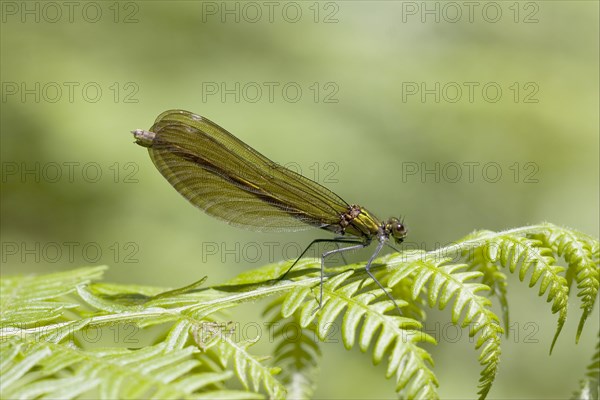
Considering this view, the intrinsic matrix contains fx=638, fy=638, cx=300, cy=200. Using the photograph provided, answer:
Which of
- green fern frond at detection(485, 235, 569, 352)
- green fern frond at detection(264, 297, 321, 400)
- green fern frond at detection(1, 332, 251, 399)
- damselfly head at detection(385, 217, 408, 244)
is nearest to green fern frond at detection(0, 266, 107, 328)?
green fern frond at detection(1, 332, 251, 399)

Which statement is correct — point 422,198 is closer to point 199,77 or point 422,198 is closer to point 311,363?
point 199,77

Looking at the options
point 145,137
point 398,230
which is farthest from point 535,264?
point 145,137

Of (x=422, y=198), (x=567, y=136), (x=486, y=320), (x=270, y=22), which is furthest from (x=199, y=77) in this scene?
(x=486, y=320)

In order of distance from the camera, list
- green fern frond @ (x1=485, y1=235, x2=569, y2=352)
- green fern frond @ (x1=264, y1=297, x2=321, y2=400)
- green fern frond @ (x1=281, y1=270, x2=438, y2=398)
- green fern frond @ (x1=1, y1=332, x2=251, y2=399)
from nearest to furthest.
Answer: green fern frond @ (x1=1, y1=332, x2=251, y2=399) → green fern frond @ (x1=281, y1=270, x2=438, y2=398) → green fern frond @ (x1=485, y1=235, x2=569, y2=352) → green fern frond @ (x1=264, y1=297, x2=321, y2=400)

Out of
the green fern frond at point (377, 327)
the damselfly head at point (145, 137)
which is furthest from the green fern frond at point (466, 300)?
the damselfly head at point (145, 137)

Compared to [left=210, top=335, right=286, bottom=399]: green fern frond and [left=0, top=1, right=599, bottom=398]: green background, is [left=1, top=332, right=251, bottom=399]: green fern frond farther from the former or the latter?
[left=0, top=1, right=599, bottom=398]: green background

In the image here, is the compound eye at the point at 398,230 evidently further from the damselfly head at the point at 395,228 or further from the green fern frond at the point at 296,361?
the green fern frond at the point at 296,361
